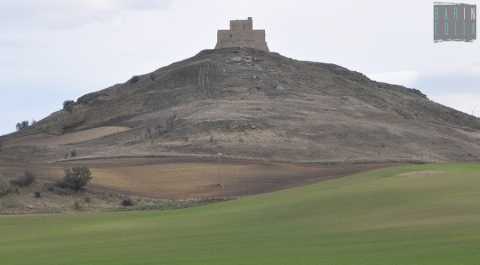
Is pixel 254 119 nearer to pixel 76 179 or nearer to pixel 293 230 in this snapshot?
pixel 76 179

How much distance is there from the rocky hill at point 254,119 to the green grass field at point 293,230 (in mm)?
48259

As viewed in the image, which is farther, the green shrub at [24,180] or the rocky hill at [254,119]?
the rocky hill at [254,119]

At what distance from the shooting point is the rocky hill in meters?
108

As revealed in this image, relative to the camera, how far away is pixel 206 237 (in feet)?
125

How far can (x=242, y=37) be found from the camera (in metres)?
155

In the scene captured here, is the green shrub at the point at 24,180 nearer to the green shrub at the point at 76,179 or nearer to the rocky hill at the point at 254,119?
the green shrub at the point at 76,179

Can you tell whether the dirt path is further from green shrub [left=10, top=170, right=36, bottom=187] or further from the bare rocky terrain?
green shrub [left=10, top=170, right=36, bottom=187]

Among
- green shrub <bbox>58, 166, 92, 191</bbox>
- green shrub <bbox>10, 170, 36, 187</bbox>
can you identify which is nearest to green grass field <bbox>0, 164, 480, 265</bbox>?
green shrub <bbox>10, 170, 36, 187</bbox>

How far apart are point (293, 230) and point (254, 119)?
79099mm

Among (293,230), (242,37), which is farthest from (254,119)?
(293,230)

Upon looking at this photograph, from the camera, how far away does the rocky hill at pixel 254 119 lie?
108m

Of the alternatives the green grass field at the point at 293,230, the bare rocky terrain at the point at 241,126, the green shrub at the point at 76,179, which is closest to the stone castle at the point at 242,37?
the bare rocky terrain at the point at 241,126

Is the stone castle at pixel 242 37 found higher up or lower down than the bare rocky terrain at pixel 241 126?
higher up

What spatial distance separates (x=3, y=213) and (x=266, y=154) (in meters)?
43.9
